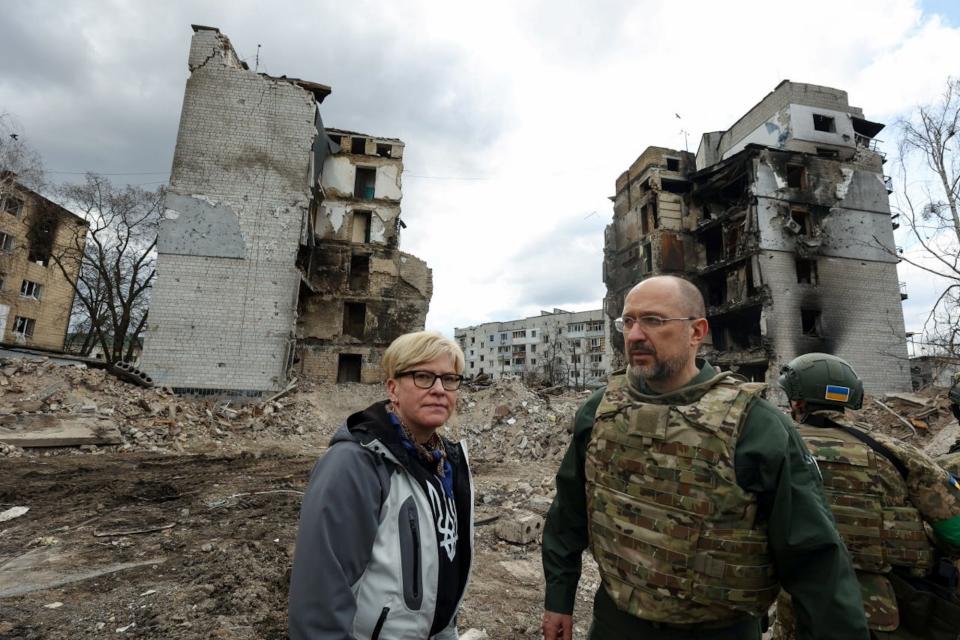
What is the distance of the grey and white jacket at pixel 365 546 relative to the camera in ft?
4.09

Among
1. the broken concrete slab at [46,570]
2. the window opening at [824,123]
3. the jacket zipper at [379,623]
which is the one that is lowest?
the broken concrete slab at [46,570]

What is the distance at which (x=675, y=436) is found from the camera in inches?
66.4

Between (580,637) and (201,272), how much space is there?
58.0 feet

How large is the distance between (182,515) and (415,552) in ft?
18.8

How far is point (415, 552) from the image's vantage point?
4.84 feet

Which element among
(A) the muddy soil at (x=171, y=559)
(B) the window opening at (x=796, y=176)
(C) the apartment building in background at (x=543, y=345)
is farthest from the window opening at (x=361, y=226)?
(C) the apartment building in background at (x=543, y=345)

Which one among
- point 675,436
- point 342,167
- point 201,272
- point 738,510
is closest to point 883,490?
point 738,510

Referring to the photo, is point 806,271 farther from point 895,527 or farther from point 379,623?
point 379,623

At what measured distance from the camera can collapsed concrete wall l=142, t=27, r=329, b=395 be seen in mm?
16000

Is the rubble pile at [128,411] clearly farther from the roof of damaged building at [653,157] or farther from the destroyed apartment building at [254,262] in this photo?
the roof of damaged building at [653,157]

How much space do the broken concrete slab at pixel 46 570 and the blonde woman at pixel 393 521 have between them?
3958 millimetres

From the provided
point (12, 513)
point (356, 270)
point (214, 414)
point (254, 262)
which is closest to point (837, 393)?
point (12, 513)

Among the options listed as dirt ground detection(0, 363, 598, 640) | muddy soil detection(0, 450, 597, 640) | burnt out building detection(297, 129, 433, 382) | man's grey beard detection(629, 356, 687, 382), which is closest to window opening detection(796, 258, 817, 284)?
dirt ground detection(0, 363, 598, 640)

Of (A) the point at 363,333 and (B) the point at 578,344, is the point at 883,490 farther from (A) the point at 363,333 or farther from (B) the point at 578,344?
(B) the point at 578,344
